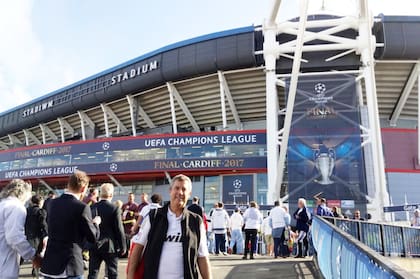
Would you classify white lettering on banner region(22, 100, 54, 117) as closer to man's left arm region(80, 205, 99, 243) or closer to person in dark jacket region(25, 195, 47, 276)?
person in dark jacket region(25, 195, 47, 276)

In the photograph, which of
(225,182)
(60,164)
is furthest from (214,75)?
(60,164)

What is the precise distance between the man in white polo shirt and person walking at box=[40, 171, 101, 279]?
858 millimetres

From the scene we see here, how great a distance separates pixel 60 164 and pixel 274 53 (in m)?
20.9

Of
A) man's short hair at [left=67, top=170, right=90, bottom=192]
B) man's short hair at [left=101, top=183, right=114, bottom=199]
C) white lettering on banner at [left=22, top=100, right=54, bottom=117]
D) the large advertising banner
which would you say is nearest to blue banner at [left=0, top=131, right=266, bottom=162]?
the large advertising banner

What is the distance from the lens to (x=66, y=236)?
2.96 m

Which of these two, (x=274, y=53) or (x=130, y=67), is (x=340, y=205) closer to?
(x=274, y=53)

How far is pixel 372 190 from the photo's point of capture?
922 inches

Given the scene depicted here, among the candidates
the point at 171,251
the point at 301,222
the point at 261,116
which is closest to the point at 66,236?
the point at 171,251

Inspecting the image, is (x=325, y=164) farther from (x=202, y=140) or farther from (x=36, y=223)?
(x=36, y=223)

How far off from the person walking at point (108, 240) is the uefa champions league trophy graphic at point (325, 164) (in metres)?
18.9

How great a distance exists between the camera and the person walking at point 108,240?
4.48m

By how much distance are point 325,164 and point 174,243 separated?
2108 cm

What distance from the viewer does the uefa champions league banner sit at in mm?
21562

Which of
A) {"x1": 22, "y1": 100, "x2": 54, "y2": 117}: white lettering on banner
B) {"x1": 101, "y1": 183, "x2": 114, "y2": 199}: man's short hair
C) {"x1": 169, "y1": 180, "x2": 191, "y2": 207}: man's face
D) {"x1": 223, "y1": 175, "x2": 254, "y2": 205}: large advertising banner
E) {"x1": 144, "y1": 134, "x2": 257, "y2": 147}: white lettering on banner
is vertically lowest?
{"x1": 169, "y1": 180, "x2": 191, "y2": 207}: man's face
